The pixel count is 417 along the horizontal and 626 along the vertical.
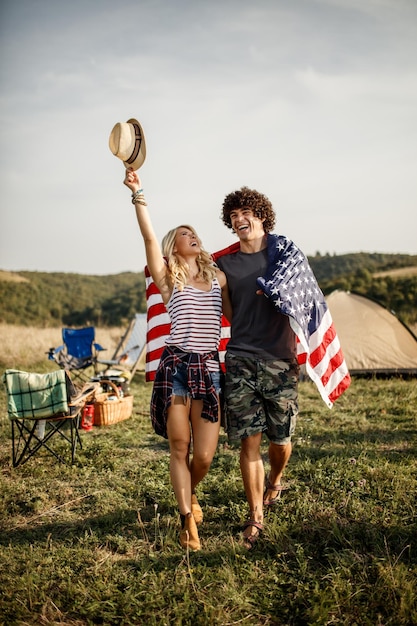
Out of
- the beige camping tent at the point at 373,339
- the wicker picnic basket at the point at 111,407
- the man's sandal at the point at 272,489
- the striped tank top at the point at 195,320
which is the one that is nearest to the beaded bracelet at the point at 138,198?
the striped tank top at the point at 195,320

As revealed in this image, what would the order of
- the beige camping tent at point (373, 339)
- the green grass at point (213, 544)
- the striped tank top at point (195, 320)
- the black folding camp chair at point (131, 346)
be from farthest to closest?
the black folding camp chair at point (131, 346), the beige camping tent at point (373, 339), the striped tank top at point (195, 320), the green grass at point (213, 544)

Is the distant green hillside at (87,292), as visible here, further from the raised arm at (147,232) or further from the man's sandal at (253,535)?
the raised arm at (147,232)

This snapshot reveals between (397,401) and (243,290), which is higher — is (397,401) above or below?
below

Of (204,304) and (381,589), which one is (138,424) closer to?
(204,304)

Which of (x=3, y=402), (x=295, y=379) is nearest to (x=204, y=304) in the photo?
(x=295, y=379)

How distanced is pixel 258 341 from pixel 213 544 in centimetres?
128

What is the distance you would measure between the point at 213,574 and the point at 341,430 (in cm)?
321

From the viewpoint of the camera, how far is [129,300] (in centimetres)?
4031

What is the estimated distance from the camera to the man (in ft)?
10.6

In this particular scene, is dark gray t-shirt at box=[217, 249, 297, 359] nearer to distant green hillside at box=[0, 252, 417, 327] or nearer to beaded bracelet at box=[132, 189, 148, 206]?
beaded bracelet at box=[132, 189, 148, 206]

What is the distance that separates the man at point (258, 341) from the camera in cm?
323

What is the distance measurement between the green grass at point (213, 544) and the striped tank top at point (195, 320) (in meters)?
1.15

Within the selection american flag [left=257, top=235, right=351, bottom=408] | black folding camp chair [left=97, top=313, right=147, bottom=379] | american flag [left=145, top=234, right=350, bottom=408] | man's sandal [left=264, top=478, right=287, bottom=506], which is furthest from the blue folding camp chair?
american flag [left=257, top=235, right=351, bottom=408]

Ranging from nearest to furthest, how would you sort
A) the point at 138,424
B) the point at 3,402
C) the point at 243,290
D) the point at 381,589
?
1. the point at 381,589
2. the point at 243,290
3. the point at 138,424
4. the point at 3,402
